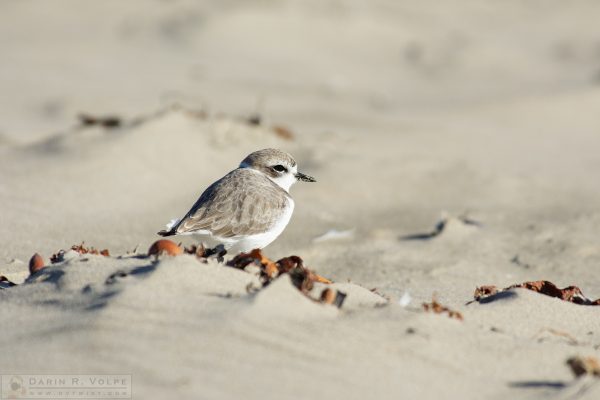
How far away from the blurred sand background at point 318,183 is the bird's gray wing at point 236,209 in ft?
2.57

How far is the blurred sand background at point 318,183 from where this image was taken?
3322mm

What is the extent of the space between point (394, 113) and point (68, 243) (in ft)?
21.1

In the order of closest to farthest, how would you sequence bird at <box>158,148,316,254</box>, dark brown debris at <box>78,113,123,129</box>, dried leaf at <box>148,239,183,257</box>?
dried leaf at <box>148,239,183,257</box> → bird at <box>158,148,316,254</box> → dark brown debris at <box>78,113,123,129</box>

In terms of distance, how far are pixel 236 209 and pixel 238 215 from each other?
0.16ft

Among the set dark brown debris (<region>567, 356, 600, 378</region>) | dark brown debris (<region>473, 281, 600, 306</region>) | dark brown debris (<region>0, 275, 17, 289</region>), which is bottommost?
dark brown debris (<region>0, 275, 17, 289</region>)

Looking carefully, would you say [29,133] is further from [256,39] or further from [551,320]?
[551,320]

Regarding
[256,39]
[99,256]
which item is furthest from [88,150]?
[256,39]

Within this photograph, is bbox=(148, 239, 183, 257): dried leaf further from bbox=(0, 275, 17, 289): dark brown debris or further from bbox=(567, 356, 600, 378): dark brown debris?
bbox=(567, 356, 600, 378): dark brown debris

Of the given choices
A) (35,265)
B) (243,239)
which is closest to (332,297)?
(243,239)

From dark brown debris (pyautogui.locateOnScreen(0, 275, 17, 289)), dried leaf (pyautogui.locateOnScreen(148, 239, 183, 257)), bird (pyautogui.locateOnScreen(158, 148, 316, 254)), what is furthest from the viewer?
bird (pyautogui.locateOnScreen(158, 148, 316, 254))

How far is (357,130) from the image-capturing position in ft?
34.5

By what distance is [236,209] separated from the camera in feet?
16.3

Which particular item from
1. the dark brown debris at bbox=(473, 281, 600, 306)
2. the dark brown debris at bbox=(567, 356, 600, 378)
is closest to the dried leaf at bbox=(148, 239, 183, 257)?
the dark brown debris at bbox=(473, 281, 600, 306)

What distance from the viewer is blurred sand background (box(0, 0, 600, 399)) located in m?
3.32
